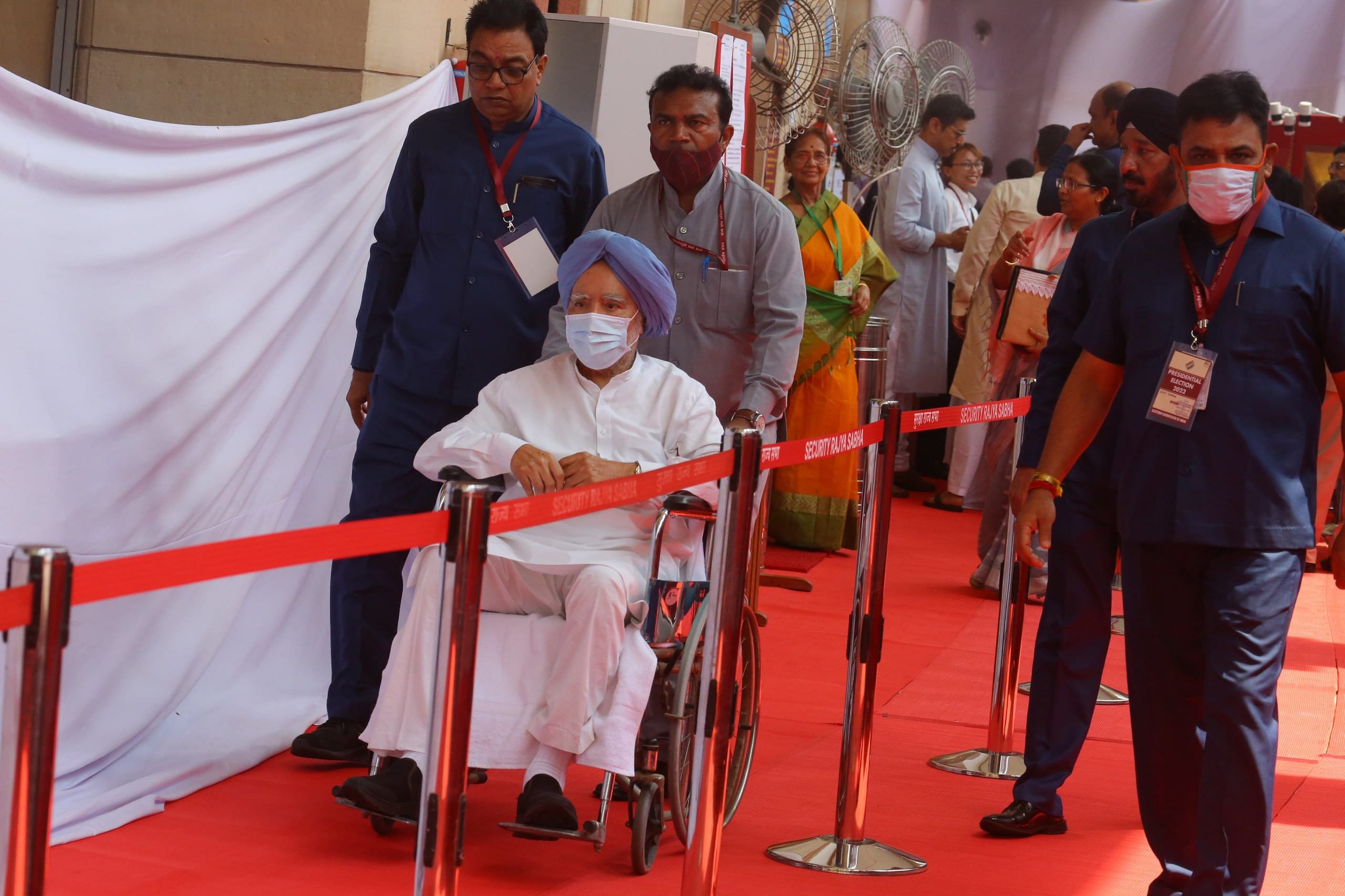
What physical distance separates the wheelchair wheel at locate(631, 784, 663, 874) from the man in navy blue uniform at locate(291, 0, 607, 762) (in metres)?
0.93

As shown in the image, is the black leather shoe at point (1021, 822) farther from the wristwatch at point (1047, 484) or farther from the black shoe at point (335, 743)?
the black shoe at point (335, 743)

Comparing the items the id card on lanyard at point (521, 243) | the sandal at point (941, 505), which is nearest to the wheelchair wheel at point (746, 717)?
the id card on lanyard at point (521, 243)

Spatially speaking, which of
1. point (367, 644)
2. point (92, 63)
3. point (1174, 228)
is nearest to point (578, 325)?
point (367, 644)

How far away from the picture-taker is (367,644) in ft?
13.4

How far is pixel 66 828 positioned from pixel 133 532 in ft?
2.49

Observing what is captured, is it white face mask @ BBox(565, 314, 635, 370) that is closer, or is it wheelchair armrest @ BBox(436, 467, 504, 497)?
wheelchair armrest @ BBox(436, 467, 504, 497)

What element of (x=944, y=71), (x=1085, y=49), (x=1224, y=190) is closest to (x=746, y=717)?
(x=1224, y=190)

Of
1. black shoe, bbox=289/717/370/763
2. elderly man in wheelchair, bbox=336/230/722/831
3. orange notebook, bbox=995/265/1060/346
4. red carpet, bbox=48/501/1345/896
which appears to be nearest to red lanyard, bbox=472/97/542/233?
elderly man in wheelchair, bbox=336/230/722/831

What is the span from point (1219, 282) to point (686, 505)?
1129mm

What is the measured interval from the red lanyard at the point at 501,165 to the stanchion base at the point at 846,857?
164 centimetres

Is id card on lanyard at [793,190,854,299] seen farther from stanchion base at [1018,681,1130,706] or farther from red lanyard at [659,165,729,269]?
red lanyard at [659,165,729,269]

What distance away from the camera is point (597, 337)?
12.0ft

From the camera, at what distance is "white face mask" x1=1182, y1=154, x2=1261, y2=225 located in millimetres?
2910

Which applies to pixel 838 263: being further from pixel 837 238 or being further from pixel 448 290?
pixel 448 290
